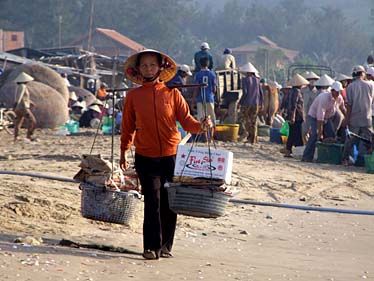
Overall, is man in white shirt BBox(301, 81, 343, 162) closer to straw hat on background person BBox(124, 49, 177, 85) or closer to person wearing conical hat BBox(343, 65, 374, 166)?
person wearing conical hat BBox(343, 65, 374, 166)

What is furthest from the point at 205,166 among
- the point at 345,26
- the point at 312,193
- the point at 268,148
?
the point at 345,26

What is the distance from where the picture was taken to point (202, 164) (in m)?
8.23

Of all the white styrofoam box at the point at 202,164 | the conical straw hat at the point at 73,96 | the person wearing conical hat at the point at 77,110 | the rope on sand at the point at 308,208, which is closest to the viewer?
the white styrofoam box at the point at 202,164

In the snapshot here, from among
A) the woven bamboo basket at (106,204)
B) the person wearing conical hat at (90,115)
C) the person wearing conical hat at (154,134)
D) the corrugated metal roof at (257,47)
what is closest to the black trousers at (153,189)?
the person wearing conical hat at (154,134)

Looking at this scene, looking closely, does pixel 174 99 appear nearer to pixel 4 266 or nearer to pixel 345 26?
pixel 4 266

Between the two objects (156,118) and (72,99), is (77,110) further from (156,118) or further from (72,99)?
(156,118)

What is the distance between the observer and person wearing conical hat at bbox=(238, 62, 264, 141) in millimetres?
20797

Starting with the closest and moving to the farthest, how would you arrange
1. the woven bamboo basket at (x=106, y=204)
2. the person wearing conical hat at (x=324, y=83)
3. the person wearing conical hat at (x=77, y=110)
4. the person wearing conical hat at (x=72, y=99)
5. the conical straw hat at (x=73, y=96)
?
the woven bamboo basket at (x=106, y=204) < the person wearing conical hat at (x=324, y=83) < the person wearing conical hat at (x=77, y=110) < the person wearing conical hat at (x=72, y=99) < the conical straw hat at (x=73, y=96)

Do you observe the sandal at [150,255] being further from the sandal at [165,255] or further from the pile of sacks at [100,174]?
the pile of sacks at [100,174]

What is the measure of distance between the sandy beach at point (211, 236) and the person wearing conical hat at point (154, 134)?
0.94 feet

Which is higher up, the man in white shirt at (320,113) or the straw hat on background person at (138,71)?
the straw hat on background person at (138,71)

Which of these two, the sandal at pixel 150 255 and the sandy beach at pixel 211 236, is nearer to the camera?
the sandy beach at pixel 211 236

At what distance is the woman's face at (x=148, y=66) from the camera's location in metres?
8.38

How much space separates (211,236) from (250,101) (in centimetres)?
1113
